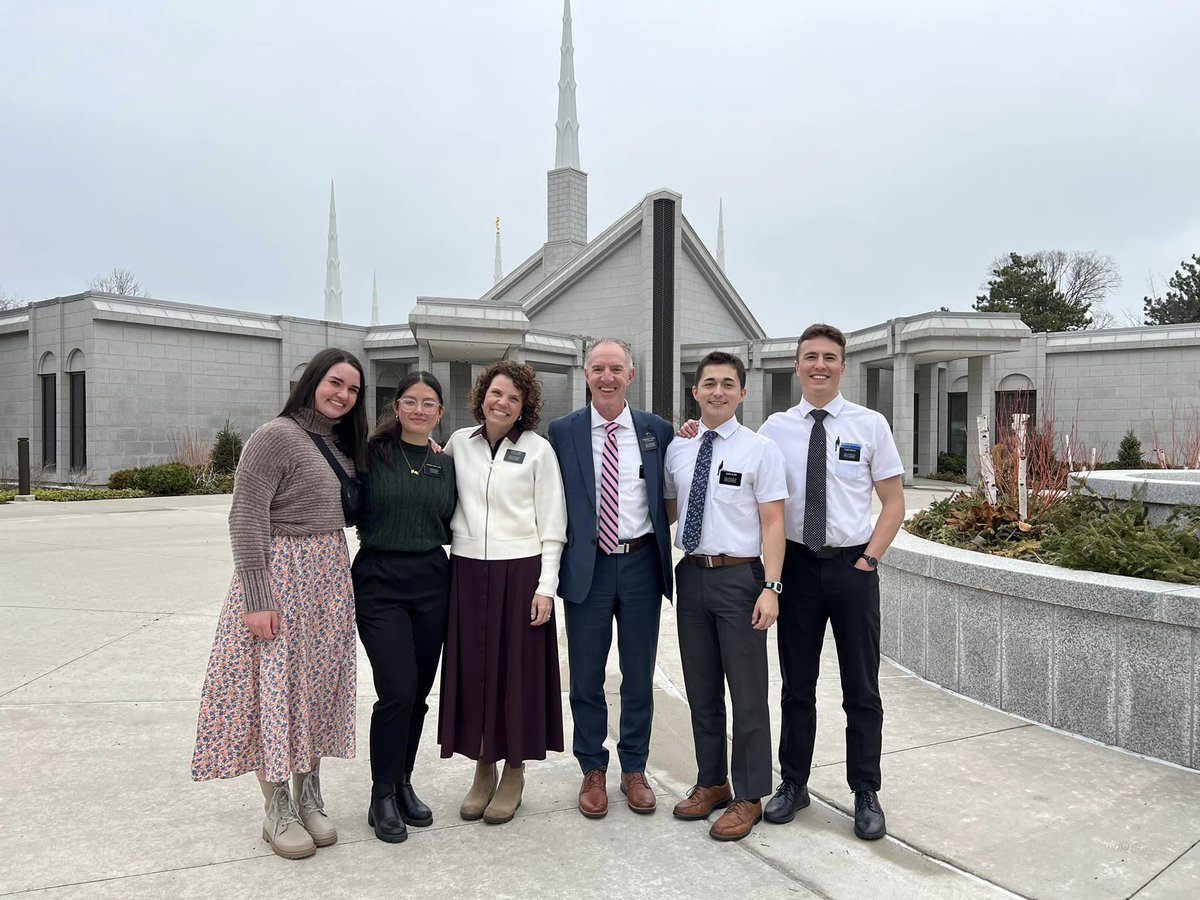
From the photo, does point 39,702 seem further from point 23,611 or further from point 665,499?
point 665,499

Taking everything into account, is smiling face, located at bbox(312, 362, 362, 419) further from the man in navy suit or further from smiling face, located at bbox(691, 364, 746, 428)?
smiling face, located at bbox(691, 364, 746, 428)

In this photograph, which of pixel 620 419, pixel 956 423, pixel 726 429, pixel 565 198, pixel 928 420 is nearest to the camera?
pixel 726 429

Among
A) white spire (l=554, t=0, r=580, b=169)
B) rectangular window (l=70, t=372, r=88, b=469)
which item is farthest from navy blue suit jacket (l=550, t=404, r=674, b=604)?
white spire (l=554, t=0, r=580, b=169)

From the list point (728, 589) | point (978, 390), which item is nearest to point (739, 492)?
point (728, 589)

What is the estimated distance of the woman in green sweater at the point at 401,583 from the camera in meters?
3.49

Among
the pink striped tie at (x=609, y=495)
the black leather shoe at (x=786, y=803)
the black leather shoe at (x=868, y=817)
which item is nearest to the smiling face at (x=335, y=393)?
the pink striped tie at (x=609, y=495)

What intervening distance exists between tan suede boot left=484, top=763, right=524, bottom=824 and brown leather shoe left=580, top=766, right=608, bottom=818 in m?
0.28

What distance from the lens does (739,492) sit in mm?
3588

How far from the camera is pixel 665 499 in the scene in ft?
12.7

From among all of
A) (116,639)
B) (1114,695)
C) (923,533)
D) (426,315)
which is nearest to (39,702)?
(116,639)

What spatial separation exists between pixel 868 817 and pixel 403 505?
229 cm

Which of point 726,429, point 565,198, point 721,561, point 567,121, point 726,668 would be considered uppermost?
point 567,121

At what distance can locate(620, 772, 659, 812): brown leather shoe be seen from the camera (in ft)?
11.9

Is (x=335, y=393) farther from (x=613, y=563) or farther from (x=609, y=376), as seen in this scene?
(x=613, y=563)
